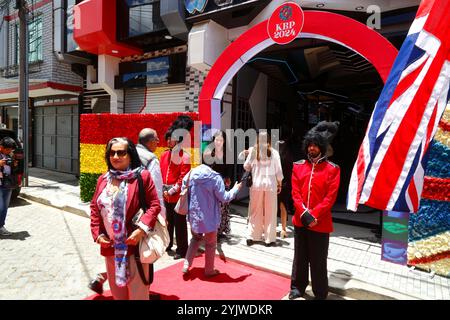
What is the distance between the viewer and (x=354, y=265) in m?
4.27

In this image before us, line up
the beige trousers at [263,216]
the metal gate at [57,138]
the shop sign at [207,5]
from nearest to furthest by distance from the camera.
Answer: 1. the beige trousers at [263,216]
2. the shop sign at [207,5]
3. the metal gate at [57,138]

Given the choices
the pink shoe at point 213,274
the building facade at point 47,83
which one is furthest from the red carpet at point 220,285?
the building facade at point 47,83

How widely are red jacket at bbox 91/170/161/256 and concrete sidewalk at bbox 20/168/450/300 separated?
6.71 feet

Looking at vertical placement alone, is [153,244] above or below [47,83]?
below

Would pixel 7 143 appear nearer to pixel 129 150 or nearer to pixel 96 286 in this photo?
pixel 96 286

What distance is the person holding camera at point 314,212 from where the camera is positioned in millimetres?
3260

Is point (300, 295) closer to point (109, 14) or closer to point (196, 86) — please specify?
point (196, 86)

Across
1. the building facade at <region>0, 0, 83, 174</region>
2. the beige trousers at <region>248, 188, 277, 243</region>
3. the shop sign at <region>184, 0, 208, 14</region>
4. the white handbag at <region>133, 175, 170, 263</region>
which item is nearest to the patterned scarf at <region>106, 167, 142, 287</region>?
the white handbag at <region>133, 175, 170, 263</region>

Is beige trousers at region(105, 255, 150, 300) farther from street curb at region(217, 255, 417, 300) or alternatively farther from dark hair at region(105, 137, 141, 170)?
street curb at region(217, 255, 417, 300)

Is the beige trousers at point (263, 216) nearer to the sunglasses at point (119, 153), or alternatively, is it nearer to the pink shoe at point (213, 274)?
the pink shoe at point (213, 274)

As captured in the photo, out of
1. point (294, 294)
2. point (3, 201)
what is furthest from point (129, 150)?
point (3, 201)

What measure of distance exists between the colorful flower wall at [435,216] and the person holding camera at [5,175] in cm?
594

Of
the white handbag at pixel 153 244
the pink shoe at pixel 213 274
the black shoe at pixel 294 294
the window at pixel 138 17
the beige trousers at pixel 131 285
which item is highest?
the window at pixel 138 17

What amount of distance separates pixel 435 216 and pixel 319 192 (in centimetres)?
175
